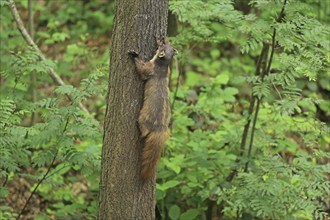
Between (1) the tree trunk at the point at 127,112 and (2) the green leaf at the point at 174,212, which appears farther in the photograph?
(2) the green leaf at the point at 174,212

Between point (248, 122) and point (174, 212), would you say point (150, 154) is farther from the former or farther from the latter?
point (248, 122)

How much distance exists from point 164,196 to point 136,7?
8.94 feet

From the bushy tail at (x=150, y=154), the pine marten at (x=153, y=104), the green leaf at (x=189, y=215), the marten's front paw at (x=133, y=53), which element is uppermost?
the marten's front paw at (x=133, y=53)

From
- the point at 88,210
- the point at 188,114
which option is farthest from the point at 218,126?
the point at 88,210

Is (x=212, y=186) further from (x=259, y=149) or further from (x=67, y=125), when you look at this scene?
(x=67, y=125)

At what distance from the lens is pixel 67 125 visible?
524 cm

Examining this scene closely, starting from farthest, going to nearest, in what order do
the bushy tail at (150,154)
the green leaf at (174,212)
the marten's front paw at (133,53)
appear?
1. the green leaf at (174,212)
2. the bushy tail at (150,154)
3. the marten's front paw at (133,53)

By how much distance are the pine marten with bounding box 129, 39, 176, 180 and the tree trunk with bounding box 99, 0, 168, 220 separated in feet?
0.15

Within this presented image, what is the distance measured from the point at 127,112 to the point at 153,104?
0.22 metres

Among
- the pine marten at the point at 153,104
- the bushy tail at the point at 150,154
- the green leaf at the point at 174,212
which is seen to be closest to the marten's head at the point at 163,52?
the pine marten at the point at 153,104

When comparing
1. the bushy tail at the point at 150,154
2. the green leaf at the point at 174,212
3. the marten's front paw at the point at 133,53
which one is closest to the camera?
the marten's front paw at the point at 133,53

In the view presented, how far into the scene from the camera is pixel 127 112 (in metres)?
4.40

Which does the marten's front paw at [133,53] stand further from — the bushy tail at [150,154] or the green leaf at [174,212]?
the green leaf at [174,212]

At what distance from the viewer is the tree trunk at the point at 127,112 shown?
4324 millimetres
